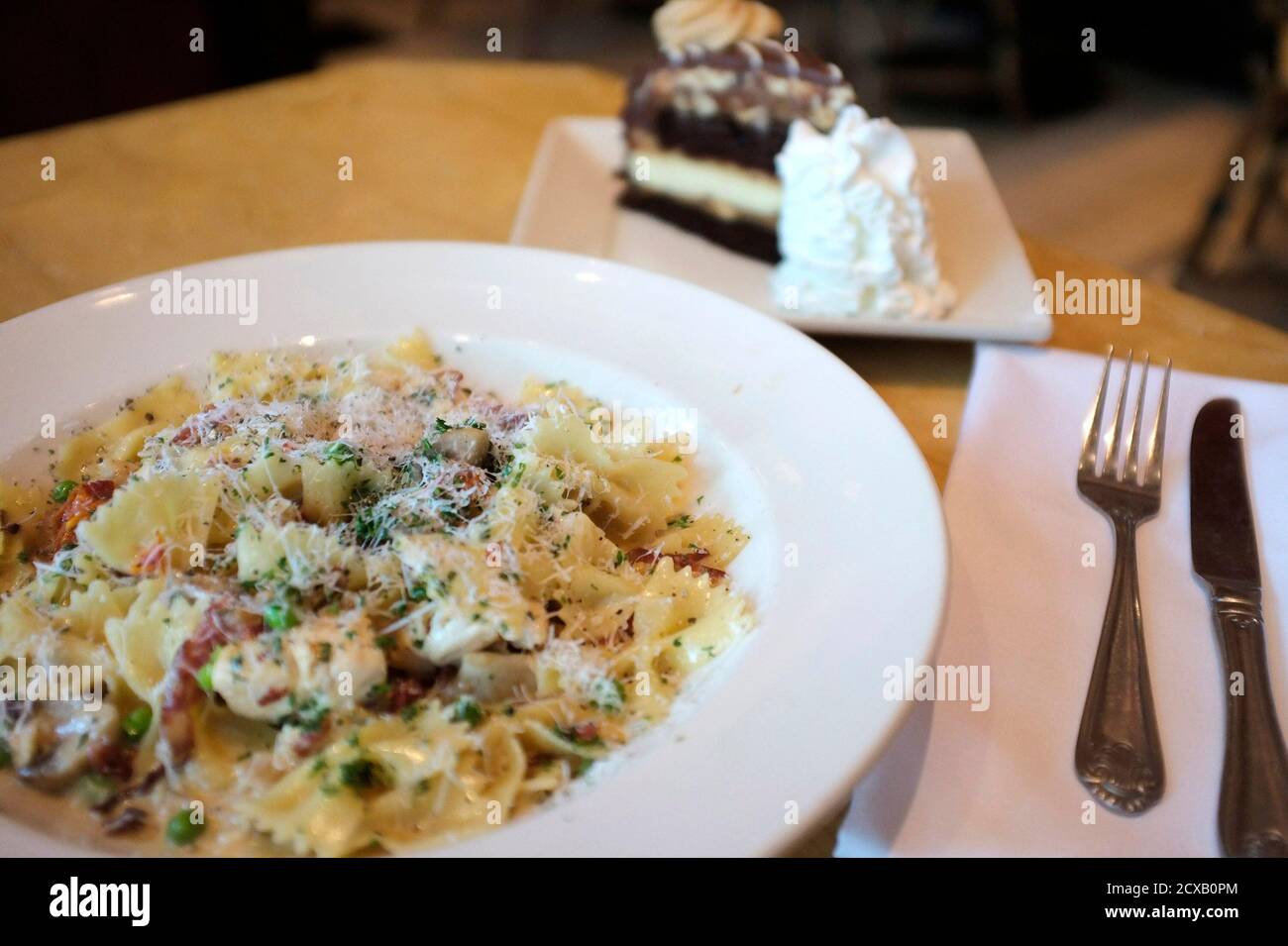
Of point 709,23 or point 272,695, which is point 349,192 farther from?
point 272,695


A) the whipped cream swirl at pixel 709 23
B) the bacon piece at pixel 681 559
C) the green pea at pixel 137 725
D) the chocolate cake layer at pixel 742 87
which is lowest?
the green pea at pixel 137 725

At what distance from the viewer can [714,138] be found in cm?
475

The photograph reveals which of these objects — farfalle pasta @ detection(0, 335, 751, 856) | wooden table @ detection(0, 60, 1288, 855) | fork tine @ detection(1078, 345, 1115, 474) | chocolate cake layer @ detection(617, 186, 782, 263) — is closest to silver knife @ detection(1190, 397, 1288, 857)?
fork tine @ detection(1078, 345, 1115, 474)

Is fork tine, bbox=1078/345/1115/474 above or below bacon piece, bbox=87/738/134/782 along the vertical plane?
above

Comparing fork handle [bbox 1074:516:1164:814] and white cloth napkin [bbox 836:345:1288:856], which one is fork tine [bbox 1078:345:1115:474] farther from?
fork handle [bbox 1074:516:1164:814]

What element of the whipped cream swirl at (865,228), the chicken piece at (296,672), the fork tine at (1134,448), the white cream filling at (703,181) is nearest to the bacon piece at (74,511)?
the chicken piece at (296,672)

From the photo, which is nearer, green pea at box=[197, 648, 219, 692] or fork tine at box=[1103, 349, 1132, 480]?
green pea at box=[197, 648, 219, 692]

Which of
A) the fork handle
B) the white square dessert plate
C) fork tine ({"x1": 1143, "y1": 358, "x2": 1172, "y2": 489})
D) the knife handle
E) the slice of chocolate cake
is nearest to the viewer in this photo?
the knife handle

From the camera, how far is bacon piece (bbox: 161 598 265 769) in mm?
2016

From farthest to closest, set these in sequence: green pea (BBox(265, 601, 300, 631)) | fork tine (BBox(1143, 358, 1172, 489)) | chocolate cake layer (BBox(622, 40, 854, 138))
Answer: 1. chocolate cake layer (BBox(622, 40, 854, 138))
2. fork tine (BBox(1143, 358, 1172, 489))
3. green pea (BBox(265, 601, 300, 631))

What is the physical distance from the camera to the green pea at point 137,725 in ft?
6.96

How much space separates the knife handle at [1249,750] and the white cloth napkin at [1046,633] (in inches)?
1.3

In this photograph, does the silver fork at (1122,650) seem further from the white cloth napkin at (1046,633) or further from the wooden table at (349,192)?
the wooden table at (349,192)

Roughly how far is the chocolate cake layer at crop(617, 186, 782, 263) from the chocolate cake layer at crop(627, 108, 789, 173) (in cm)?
29
